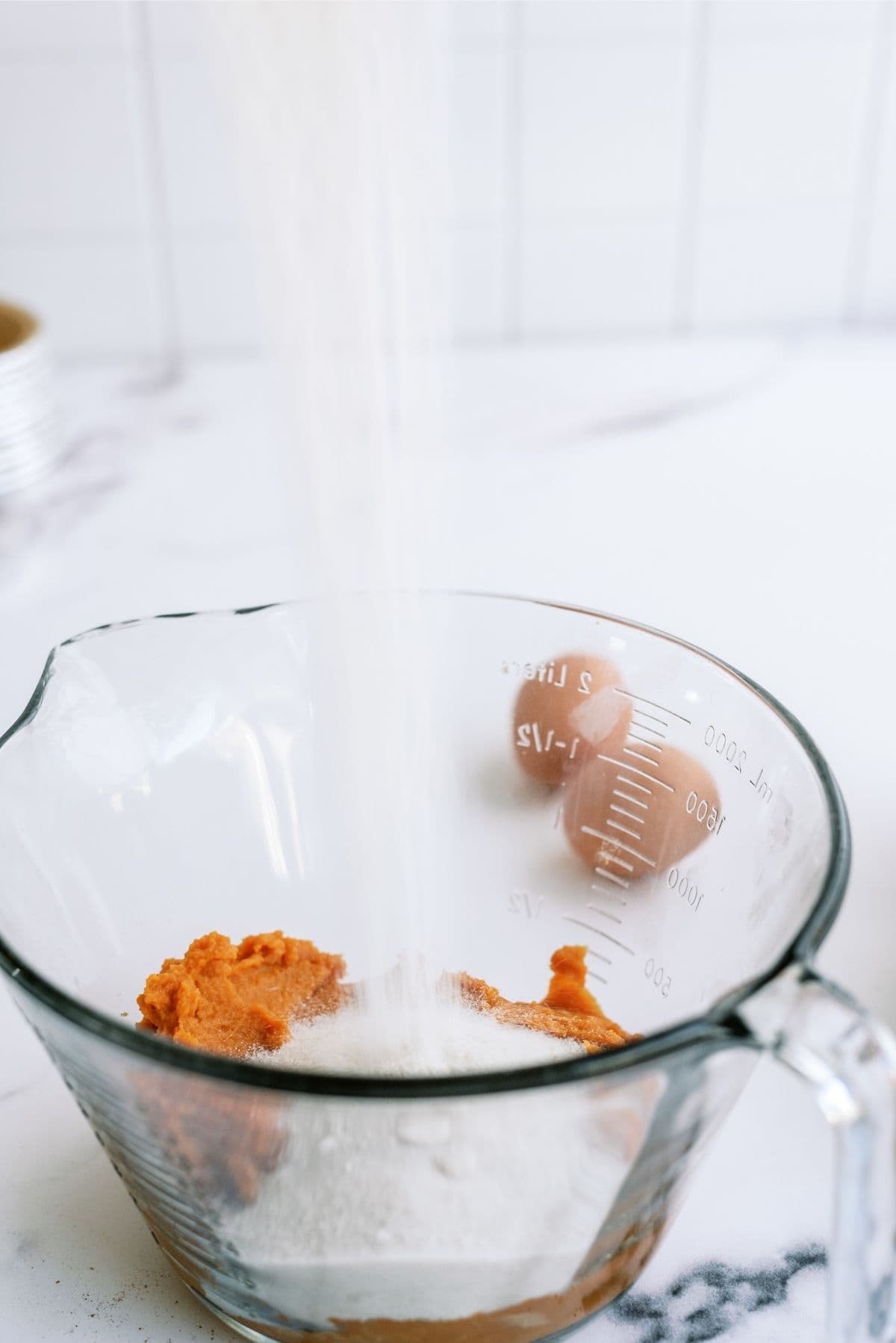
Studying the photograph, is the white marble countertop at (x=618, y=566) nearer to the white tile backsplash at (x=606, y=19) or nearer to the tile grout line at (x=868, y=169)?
the tile grout line at (x=868, y=169)

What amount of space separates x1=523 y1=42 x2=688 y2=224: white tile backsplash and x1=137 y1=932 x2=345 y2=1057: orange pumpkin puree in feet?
3.06

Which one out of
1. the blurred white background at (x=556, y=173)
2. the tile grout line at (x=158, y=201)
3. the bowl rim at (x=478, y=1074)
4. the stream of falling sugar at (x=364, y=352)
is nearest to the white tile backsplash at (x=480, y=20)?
the blurred white background at (x=556, y=173)

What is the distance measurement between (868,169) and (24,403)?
82 cm

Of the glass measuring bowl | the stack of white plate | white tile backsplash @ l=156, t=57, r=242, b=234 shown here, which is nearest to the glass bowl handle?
the glass measuring bowl

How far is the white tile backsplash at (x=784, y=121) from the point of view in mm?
1285

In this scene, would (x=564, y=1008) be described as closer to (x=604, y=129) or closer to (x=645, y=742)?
(x=645, y=742)

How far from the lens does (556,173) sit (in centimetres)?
132

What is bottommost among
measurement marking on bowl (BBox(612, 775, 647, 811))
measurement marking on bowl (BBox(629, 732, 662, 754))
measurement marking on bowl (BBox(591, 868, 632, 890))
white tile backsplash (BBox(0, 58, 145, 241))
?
measurement marking on bowl (BBox(591, 868, 632, 890))

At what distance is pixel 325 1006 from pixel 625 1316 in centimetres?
16

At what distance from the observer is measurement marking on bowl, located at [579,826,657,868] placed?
63 centimetres

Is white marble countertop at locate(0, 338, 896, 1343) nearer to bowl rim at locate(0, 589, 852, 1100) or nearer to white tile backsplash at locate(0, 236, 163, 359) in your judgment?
white tile backsplash at locate(0, 236, 163, 359)

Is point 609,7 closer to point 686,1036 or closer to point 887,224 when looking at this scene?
point 887,224

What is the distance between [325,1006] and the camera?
22.9 inches

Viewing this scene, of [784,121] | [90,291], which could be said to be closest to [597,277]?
[784,121]
